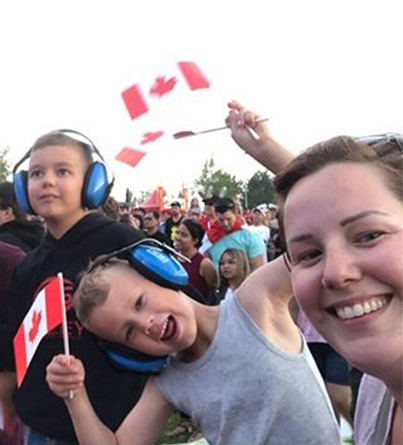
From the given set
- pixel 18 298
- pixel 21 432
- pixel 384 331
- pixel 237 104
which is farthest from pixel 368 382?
pixel 21 432

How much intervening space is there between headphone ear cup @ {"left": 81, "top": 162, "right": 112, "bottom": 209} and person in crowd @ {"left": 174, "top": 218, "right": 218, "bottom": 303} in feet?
10.4

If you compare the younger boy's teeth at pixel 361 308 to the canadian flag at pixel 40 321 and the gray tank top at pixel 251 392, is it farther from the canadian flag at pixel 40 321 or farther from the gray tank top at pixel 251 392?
the canadian flag at pixel 40 321

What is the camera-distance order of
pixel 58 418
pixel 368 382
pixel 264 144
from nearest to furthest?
1. pixel 368 382
2. pixel 264 144
3. pixel 58 418

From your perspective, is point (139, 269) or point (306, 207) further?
point (139, 269)

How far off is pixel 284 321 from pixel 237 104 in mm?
692

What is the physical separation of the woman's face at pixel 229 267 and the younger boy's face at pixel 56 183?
339cm

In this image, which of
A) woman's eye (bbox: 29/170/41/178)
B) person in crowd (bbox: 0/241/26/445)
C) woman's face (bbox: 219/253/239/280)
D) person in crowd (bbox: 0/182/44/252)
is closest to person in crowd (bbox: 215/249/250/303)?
woman's face (bbox: 219/253/239/280)

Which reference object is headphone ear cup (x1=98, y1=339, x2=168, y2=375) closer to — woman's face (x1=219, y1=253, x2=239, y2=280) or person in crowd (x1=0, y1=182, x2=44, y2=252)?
person in crowd (x1=0, y1=182, x2=44, y2=252)

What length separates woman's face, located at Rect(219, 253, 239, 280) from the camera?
581 cm

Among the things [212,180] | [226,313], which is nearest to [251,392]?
[226,313]

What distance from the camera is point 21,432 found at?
2719 millimetres

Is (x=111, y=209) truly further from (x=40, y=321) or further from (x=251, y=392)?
(x=251, y=392)

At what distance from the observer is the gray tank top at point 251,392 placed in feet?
5.68

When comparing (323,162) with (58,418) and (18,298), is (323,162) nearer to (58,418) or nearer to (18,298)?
(58,418)
